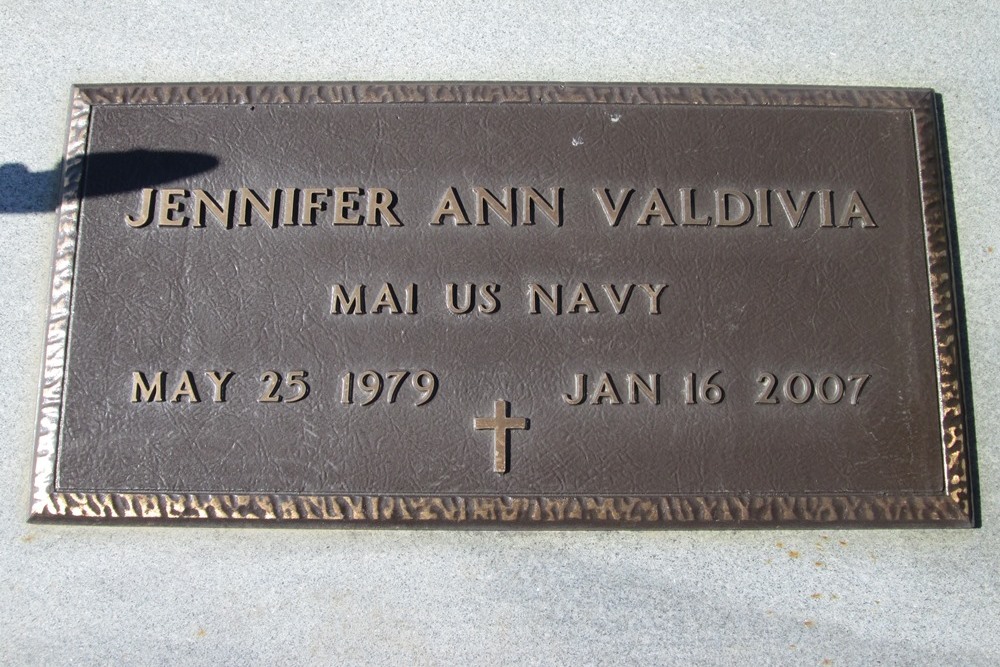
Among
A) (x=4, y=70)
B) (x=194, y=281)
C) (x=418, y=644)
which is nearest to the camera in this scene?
→ (x=418, y=644)

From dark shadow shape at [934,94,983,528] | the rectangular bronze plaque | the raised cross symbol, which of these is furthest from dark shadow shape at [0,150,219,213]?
dark shadow shape at [934,94,983,528]

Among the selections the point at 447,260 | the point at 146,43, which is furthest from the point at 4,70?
the point at 447,260

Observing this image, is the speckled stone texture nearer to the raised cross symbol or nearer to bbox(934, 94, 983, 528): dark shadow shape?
bbox(934, 94, 983, 528): dark shadow shape

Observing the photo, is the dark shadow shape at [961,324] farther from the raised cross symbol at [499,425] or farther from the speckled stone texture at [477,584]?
the raised cross symbol at [499,425]

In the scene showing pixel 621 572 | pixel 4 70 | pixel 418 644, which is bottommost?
pixel 418 644

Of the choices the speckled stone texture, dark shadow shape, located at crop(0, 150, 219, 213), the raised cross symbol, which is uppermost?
dark shadow shape, located at crop(0, 150, 219, 213)

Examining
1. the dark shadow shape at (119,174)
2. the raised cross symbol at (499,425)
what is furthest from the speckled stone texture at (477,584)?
the raised cross symbol at (499,425)

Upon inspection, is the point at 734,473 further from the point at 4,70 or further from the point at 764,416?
the point at 4,70
